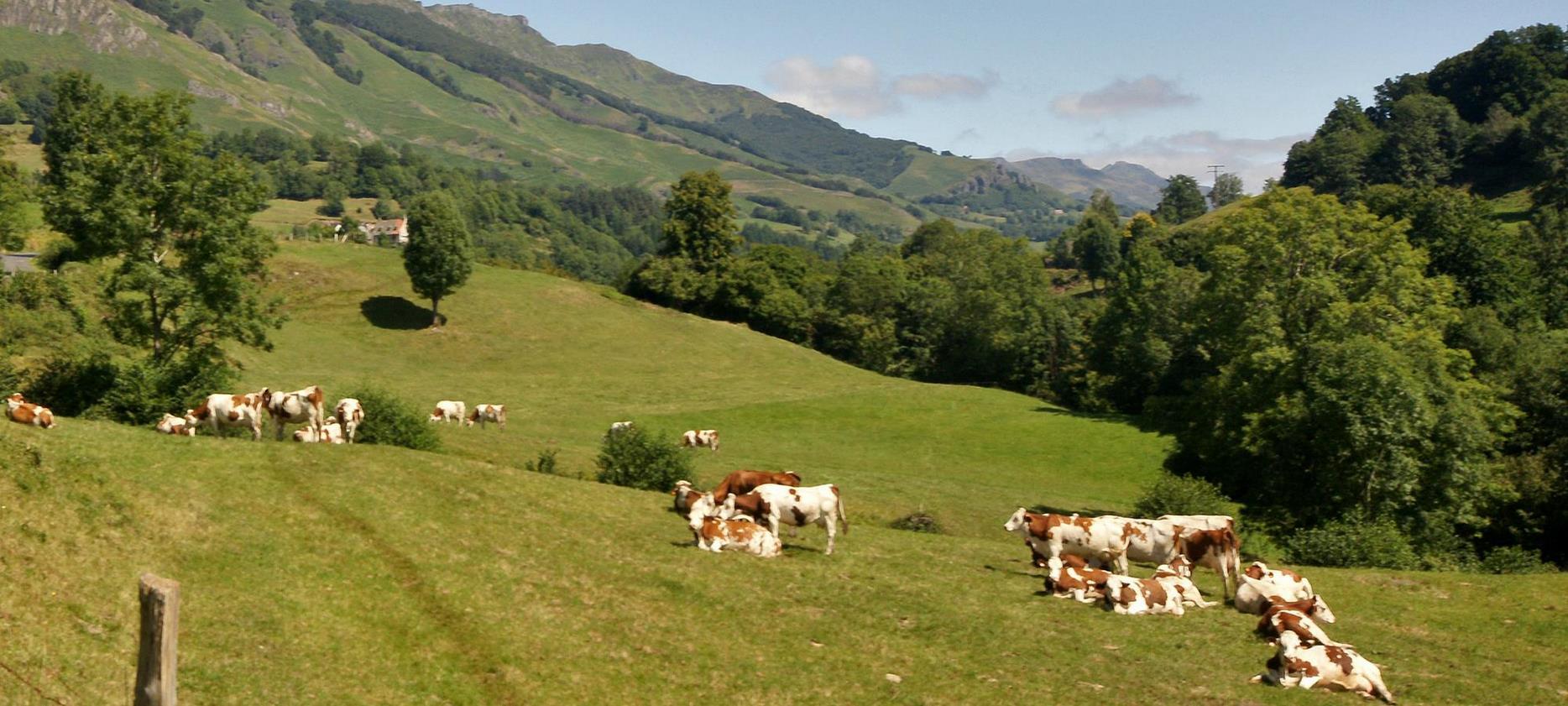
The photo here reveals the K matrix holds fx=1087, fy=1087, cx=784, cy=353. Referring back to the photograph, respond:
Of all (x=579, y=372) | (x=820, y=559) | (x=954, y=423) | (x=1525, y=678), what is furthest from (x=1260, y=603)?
(x=579, y=372)

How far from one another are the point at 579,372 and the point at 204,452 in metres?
59.7

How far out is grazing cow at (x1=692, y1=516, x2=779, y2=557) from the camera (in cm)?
2445

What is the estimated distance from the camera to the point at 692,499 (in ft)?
94.0

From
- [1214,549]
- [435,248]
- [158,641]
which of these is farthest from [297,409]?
[435,248]

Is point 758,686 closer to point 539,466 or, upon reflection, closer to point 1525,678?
point 1525,678

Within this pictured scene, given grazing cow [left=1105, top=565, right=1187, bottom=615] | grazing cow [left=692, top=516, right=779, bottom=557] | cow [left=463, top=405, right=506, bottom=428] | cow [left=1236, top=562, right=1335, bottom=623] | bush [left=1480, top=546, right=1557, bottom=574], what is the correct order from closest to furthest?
grazing cow [left=1105, top=565, right=1187, bottom=615], cow [left=1236, top=562, right=1335, bottom=623], grazing cow [left=692, top=516, right=779, bottom=557], bush [left=1480, top=546, right=1557, bottom=574], cow [left=463, top=405, right=506, bottom=428]

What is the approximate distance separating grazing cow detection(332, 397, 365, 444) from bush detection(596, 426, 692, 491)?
7935 millimetres

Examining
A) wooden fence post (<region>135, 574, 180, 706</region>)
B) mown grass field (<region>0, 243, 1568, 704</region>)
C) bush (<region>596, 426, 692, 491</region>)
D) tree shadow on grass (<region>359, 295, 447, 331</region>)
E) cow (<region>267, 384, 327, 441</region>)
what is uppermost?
wooden fence post (<region>135, 574, 180, 706</region>)

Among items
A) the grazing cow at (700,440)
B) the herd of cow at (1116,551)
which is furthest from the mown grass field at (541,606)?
the grazing cow at (700,440)

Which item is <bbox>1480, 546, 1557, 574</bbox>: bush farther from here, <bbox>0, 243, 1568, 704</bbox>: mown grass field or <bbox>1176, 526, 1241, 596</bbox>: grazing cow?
<bbox>1176, 526, 1241, 596</bbox>: grazing cow

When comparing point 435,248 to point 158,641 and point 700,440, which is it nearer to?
point 700,440

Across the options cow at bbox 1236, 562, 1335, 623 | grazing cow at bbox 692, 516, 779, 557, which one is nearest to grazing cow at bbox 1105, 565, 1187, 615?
cow at bbox 1236, 562, 1335, 623

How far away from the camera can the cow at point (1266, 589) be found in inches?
880

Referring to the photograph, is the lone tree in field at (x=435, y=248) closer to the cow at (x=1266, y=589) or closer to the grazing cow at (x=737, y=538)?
the grazing cow at (x=737, y=538)
